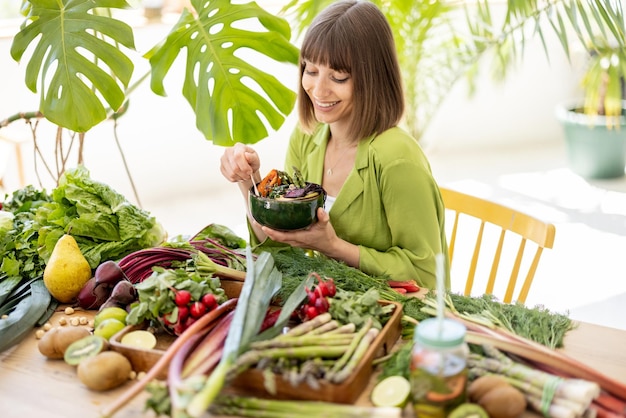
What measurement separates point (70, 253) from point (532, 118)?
568 cm

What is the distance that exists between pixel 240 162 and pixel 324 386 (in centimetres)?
87

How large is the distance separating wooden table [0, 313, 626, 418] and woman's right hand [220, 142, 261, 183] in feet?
2.26

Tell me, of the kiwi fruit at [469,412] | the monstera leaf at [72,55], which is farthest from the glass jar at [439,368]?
the monstera leaf at [72,55]

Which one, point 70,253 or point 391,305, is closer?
point 391,305

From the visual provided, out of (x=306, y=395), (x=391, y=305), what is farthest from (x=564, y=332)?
(x=306, y=395)

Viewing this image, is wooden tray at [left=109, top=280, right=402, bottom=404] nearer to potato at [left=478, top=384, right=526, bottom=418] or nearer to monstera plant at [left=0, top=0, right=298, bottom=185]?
potato at [left=478, top=384, right=526, bottom=418]

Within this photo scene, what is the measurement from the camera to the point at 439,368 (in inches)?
48.8

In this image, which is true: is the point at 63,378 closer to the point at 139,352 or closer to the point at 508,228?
the point at 139,352

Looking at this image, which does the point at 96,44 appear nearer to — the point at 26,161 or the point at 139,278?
the point at 139,278

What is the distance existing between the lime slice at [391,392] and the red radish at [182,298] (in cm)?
45

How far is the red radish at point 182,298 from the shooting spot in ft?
5.06

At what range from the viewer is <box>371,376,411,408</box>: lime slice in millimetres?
1329

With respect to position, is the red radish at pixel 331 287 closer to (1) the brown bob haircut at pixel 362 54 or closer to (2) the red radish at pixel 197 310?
(2) the red radish at pixel 197 310

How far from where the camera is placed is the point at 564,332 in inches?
62.4
